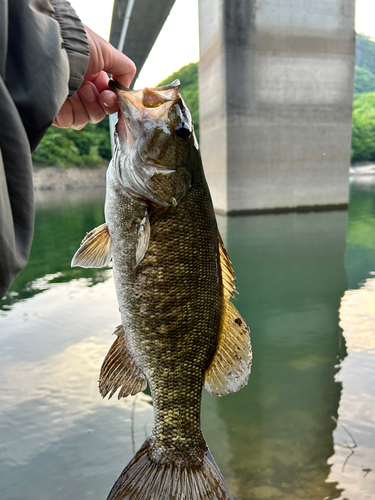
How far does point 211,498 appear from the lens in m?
1.33

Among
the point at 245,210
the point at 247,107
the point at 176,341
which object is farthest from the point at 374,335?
the point at 247,107

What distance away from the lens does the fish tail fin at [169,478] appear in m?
1.34

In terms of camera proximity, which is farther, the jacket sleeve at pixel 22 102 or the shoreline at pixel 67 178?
the shoreline at pixel 67 178

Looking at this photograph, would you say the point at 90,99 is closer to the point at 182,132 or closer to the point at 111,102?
the point at 111,102

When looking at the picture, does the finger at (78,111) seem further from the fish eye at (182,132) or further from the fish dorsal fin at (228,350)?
the fish dorsal fin at (228,350)

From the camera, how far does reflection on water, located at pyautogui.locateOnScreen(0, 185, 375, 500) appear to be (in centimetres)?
229

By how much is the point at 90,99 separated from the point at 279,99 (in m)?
11.6

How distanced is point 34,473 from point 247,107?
11.3 metres

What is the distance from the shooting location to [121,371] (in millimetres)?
1510

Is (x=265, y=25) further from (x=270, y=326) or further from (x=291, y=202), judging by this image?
(x=270, y=326)

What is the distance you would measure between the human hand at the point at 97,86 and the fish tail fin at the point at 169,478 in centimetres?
130

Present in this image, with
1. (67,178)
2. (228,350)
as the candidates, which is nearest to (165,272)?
(228,350)

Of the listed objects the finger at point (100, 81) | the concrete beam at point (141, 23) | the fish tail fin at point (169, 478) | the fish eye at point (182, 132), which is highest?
the concrete beam at point (141, 23)

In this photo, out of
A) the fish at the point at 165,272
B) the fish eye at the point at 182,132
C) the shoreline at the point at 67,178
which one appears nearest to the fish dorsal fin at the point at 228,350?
the fish at the point at 165,272
